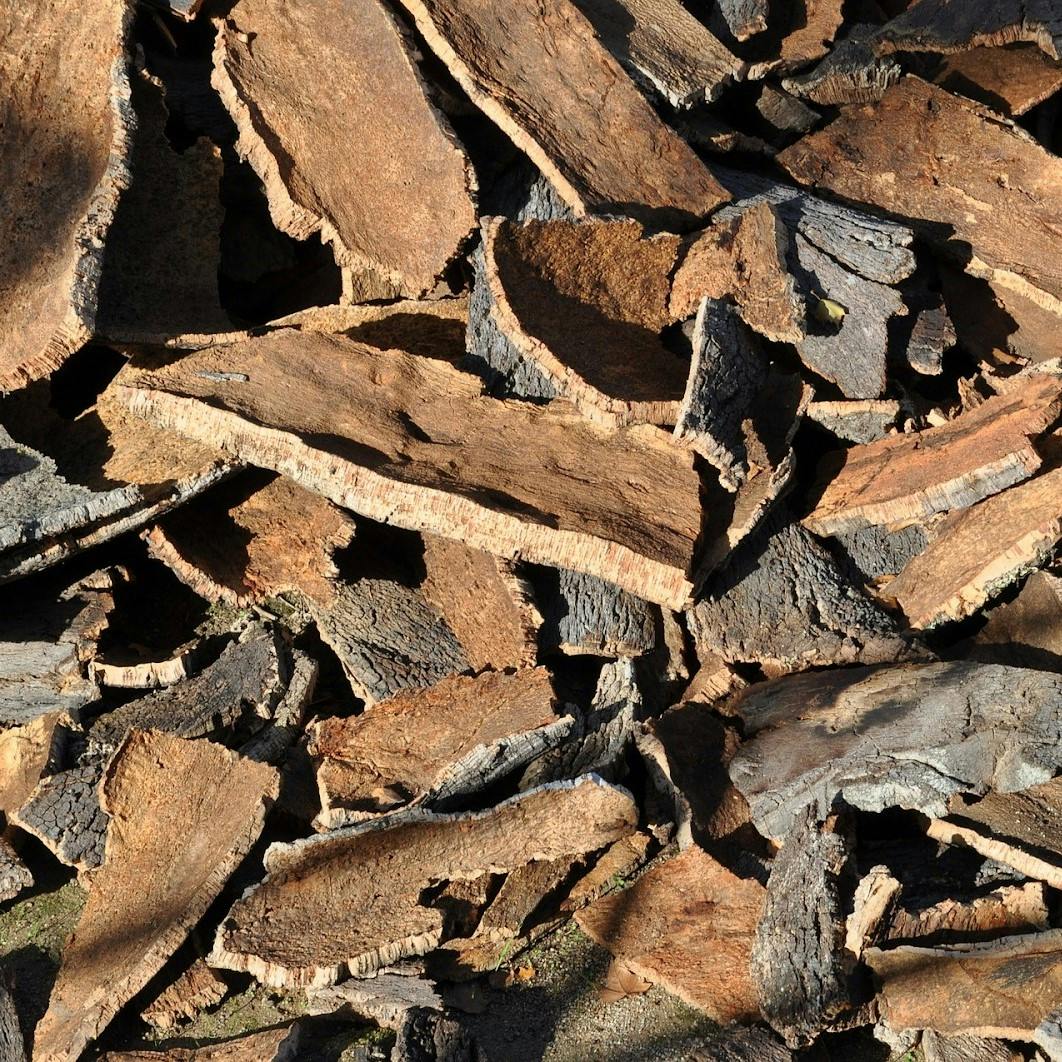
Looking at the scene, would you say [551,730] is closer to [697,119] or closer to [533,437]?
[533,437]

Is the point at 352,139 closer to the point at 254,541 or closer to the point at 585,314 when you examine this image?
the point at 585,314

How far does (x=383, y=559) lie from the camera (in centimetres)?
317

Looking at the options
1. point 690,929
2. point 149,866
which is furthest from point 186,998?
point 690,929

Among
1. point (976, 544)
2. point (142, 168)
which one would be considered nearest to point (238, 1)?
point (142, 168)

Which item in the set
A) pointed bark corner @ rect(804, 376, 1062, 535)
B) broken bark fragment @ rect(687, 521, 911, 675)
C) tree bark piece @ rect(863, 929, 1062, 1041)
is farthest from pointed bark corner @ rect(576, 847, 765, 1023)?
pointed bark corner @ rect(804, 376, 1062, 535)

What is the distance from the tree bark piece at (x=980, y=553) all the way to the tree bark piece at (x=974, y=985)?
2.54 ft

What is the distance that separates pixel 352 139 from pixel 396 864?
6.06ft

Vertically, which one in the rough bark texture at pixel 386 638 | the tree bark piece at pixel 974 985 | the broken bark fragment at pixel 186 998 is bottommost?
the broken bark fragment at pixel 186 998

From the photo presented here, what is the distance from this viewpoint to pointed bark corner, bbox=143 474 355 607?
3014 mm

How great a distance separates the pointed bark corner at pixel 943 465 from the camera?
9.33 feet

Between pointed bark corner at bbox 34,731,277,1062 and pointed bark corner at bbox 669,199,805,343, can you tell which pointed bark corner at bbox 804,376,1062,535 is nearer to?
pointed bark corner at bbox 669,199,805,343

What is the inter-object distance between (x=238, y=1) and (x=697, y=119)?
1.31 m

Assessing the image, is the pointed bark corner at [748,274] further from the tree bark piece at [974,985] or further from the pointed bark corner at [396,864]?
the tree bark piece at [974,985]

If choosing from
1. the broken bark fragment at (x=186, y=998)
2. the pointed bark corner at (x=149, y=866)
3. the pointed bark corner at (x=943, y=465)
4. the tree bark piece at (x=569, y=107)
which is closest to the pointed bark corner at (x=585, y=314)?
the tree bark piece at (x=569, y=107)
